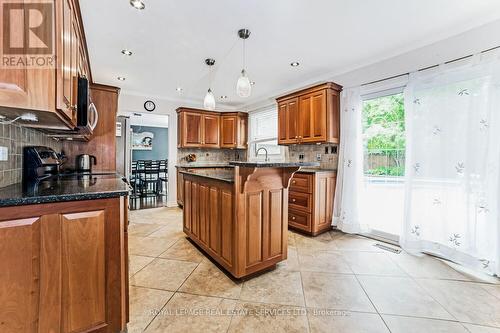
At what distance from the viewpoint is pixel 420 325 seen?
1.50 m

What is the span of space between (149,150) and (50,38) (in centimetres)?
859

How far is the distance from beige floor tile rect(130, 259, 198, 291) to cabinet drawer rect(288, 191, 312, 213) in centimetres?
177

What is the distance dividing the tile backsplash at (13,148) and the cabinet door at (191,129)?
3.10 metres

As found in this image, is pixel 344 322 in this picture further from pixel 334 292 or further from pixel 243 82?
pixel 243 82

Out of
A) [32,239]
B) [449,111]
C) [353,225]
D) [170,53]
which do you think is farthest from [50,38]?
[353,225]

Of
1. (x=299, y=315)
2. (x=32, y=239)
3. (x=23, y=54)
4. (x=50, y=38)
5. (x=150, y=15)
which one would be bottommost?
(x=299, y=315)

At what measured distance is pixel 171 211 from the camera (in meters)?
4.70

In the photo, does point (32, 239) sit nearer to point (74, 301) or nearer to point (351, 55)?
point (74, 301)

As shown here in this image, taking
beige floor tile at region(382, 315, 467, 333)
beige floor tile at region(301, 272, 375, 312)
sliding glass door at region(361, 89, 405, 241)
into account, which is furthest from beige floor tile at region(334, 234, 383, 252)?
beige floor tile at region(382, 315, 467, 333)

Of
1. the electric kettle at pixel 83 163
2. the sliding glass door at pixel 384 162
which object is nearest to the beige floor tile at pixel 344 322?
the sliding glass door at pixel 384 162

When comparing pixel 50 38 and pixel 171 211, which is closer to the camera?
pixel 50 38

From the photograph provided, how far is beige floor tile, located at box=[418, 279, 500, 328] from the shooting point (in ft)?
5.14

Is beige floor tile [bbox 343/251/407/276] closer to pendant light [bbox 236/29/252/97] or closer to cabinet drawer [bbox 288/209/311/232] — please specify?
cabinet drawer [bbox 288/209/311/232]

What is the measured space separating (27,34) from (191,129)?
4.03 metres
